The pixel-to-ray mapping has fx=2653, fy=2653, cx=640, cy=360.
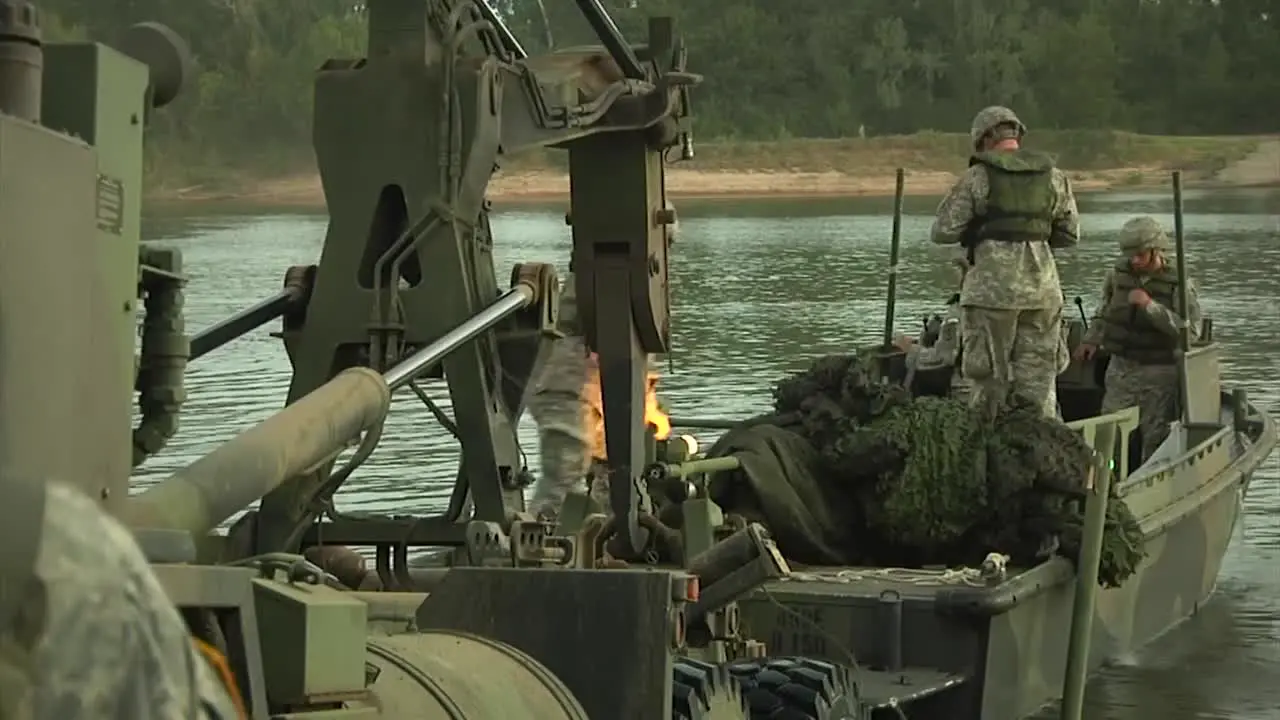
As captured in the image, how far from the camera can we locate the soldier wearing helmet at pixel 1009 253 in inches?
422

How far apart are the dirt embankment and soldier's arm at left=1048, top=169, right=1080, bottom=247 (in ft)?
92.6

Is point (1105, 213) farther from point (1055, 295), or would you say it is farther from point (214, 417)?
point (1055, 295)

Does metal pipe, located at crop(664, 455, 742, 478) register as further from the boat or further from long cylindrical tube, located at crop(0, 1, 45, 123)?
long cylindrical tube, located at crop(0, 1, 45, 123)

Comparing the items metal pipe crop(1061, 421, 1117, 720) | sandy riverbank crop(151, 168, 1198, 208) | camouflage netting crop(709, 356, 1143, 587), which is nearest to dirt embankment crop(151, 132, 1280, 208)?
sandy riverbank crop(151, 168, 1198, 208)

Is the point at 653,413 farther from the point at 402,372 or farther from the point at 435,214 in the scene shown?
the point at 402,372

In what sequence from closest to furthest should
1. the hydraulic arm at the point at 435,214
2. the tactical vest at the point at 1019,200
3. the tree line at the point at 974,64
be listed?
the hydraulic arm at the point at 435,214 < the tactical vest at the point at 1019,200 < the tree line at the point at 974,64

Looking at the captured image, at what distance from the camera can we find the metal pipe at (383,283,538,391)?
679 cm

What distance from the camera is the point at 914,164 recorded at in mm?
41625

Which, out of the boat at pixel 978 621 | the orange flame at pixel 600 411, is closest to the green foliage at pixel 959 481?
the boat at pixel 978 621

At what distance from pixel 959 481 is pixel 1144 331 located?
3882mm

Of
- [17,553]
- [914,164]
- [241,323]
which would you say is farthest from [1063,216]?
[914,164]

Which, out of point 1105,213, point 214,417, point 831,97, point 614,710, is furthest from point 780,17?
point 614,710

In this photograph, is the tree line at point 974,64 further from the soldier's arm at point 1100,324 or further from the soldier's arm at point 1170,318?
the soldier's arm at point 1170,318

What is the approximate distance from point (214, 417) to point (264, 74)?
5.77m
